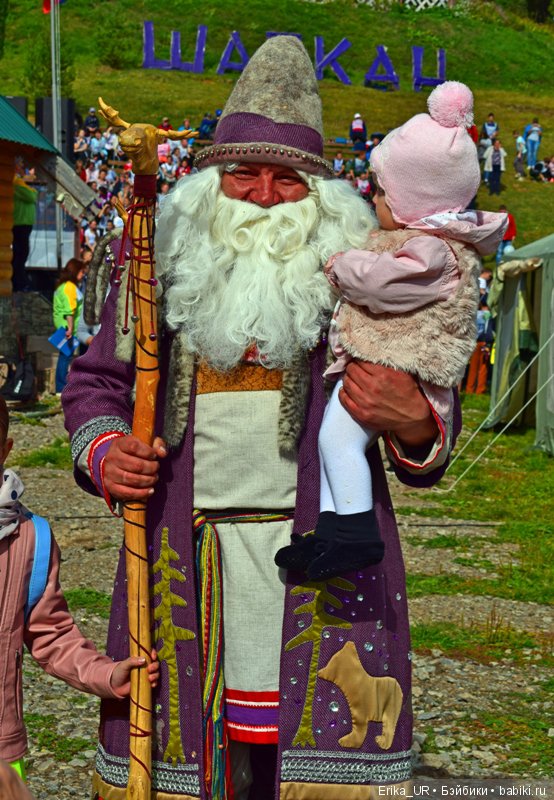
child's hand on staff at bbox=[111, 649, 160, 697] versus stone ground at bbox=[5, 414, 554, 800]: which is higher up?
child's hand on staff at bbox=[111, 649, 160, 697]

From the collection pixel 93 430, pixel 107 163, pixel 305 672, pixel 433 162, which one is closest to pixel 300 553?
pixel 305 672

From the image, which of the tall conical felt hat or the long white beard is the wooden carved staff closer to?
the long white beard

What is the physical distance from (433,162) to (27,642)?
4.96ft

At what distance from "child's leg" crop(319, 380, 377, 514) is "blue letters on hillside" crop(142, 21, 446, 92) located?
46.7 m

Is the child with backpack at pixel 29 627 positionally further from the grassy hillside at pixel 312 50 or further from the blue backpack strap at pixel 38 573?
the grassy hillside at pixel 312 50

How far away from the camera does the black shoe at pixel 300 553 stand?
2793mm

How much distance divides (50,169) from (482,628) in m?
9.64

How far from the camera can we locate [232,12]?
2079 inches

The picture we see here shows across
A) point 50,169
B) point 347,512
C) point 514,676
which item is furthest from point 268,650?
point 50,169

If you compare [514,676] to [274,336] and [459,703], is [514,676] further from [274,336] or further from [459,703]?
[274,336]

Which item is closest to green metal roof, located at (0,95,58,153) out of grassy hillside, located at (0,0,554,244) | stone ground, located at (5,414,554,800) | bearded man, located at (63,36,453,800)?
stone ground, located at (5,414,554,800)

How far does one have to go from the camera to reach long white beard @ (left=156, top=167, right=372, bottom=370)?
117 inches

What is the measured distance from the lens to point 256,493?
292 cm

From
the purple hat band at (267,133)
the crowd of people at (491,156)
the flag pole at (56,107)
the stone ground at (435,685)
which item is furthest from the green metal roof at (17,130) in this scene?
the crowd of people at (491,156)
